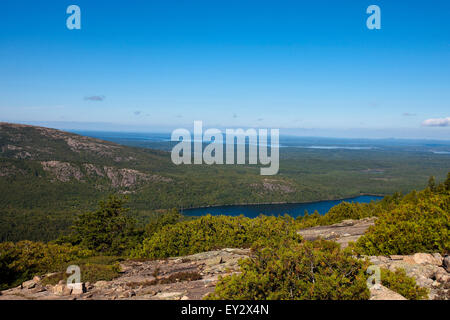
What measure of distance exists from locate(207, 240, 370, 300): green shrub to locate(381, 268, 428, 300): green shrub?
943 millimetres

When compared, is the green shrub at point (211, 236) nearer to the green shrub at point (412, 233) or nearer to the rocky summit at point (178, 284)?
the rocky summit at point (178, 284)

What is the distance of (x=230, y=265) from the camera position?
15336mm

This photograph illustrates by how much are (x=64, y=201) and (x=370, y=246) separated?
145m

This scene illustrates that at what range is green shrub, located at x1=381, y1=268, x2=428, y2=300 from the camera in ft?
29.5

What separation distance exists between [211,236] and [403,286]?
53.4 feet

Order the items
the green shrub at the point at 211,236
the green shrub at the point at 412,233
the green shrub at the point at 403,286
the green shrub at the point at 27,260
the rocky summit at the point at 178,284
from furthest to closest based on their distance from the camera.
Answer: the green shrub at the point at 211,236 → the green shrub at the point at 27,260 → the green shrub at the point at 412,233 → the rocky summit at the point at 178,284 → the green shrub at the point at 403,286

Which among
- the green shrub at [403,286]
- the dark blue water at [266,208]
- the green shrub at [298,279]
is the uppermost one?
the green shrub at [298,279]

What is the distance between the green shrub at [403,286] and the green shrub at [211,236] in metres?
12.0

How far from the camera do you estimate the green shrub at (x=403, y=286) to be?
9000mm

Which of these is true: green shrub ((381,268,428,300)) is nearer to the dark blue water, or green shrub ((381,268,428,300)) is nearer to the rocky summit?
the rocky summit

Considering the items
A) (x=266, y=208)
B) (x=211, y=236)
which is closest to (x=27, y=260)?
(x=211, y=236)

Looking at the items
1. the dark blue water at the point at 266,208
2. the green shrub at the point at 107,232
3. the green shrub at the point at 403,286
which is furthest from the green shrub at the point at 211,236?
the dark blue water at the point at 266,208

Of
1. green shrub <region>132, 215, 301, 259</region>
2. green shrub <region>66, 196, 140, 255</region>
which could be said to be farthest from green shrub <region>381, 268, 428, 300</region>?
green shrub <region>66, 196, 140, 255</region>
